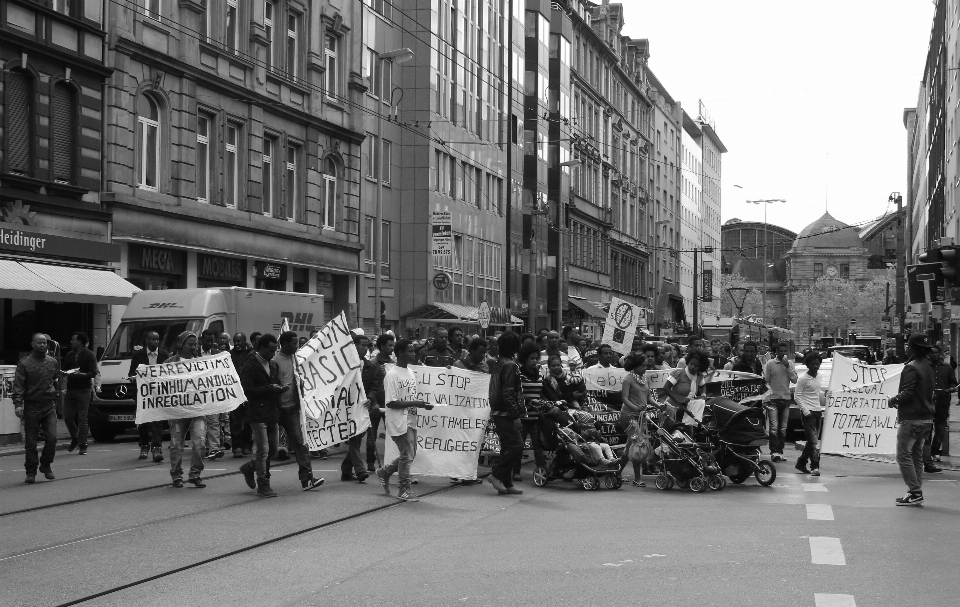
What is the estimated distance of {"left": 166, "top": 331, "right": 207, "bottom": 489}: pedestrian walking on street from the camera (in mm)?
14766

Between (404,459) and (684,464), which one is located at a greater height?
(404,459)

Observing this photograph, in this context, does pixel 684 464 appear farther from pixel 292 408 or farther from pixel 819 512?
pixel 292 408

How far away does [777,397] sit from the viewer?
63.3 feet

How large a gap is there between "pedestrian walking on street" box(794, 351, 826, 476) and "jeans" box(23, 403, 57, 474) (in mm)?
9310

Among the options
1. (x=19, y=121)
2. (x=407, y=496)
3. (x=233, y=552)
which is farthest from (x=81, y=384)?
(x=233, y=552)

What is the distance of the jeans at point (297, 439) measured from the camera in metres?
14.6

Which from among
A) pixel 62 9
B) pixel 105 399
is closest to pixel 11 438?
pixel 105 399

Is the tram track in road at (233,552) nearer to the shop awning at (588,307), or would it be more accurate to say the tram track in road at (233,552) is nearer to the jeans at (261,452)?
the jeans at (261,452)

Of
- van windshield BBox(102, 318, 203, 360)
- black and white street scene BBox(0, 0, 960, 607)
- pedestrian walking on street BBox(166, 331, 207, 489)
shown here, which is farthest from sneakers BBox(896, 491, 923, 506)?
van windshield BBox(102, 318, 203, 360)

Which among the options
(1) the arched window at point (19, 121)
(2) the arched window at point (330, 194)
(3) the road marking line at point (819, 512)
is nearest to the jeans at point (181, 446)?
(3) the road marking line at point (819, 512)

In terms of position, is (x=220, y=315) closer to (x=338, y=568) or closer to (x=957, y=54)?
(x=338, y=568)

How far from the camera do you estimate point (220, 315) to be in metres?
23.0

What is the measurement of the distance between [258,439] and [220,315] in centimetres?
921

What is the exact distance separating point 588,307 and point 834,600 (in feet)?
210
